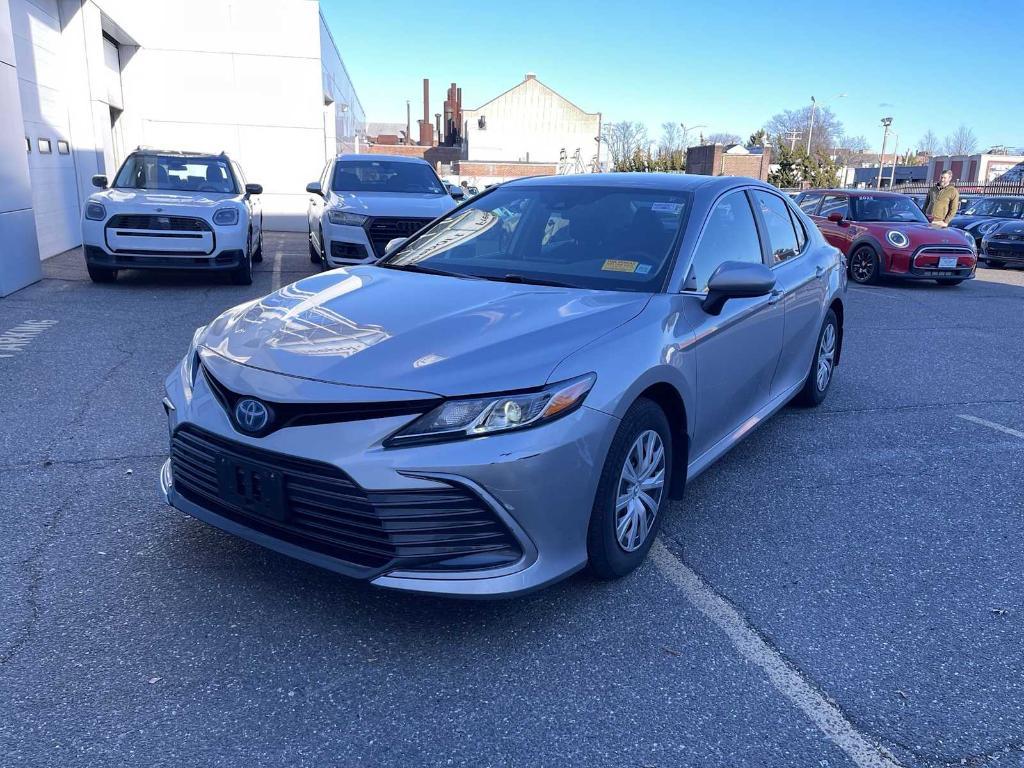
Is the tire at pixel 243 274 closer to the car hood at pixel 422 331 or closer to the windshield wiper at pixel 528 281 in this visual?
the car hood at pixel 422 331

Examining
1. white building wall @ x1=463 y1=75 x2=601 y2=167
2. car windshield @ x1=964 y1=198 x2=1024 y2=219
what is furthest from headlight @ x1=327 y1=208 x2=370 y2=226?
white building wall @ x1=463 y1=75 x2=601 y2=167

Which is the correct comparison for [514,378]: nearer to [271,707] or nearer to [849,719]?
→ [271,707]

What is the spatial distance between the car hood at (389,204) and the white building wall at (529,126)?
53.6 m

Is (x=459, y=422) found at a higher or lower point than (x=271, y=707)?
higher

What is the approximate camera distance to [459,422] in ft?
8.30

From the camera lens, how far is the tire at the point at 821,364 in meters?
5.38

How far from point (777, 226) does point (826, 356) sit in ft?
4.33

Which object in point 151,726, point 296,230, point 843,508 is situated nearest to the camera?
point 151,726

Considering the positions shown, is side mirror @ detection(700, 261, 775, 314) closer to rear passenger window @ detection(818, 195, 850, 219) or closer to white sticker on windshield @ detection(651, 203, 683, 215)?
white sticker on windshield @ detection(651, 203, 683, 215)

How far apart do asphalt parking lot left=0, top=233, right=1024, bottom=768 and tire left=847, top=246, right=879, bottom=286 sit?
934cm

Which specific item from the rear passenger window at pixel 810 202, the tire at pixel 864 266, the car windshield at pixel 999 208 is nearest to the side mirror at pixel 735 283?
the tire at pixel 864 266

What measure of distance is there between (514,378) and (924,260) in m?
12.2

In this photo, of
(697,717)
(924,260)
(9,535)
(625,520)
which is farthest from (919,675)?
(924,260)

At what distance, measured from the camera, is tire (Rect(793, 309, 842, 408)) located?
5.38m
